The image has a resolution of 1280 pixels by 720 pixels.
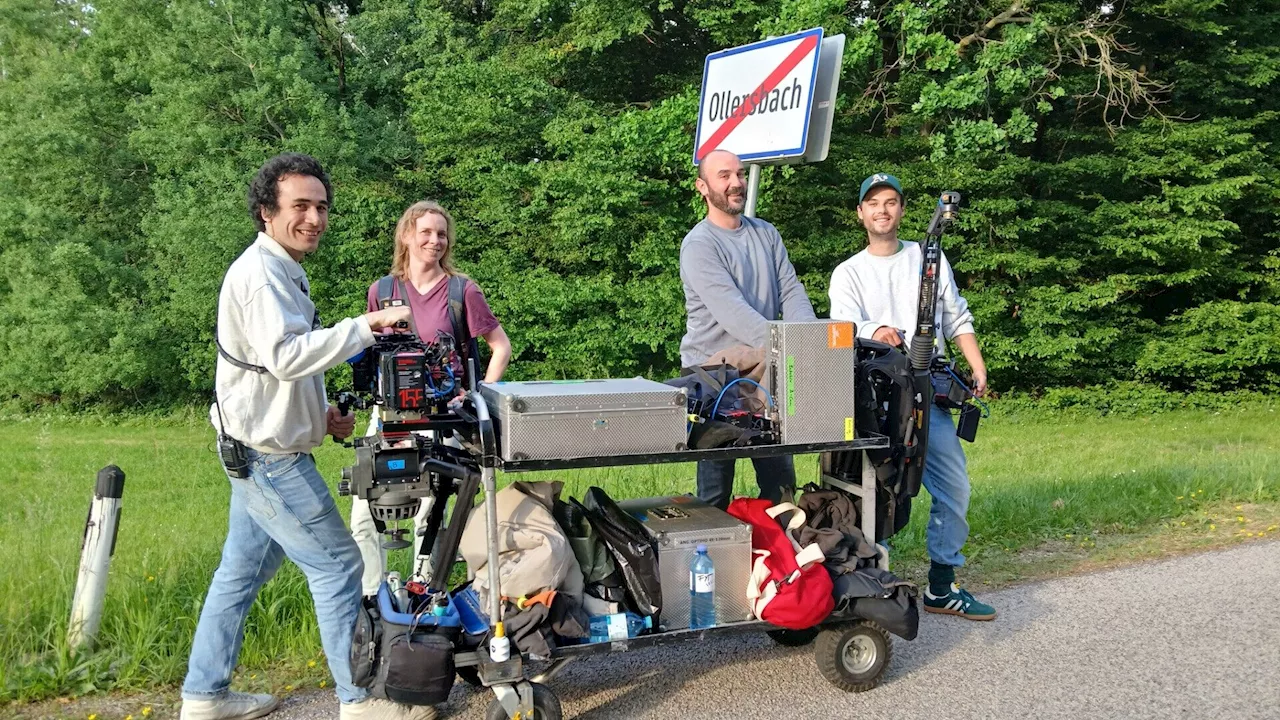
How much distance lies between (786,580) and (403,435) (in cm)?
170

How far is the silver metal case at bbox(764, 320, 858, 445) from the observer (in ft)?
13.2

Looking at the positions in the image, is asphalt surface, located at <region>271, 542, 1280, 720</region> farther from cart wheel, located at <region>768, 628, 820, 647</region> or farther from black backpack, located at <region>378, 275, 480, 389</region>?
black backpack, located at <region>378, 275, 480, 389</region>

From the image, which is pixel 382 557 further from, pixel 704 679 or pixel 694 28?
pixel 694 28

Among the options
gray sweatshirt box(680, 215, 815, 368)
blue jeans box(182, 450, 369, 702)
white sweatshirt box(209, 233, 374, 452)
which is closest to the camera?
white sweatshirt box(209, 233, 374, 452)

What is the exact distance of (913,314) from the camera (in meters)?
5.02

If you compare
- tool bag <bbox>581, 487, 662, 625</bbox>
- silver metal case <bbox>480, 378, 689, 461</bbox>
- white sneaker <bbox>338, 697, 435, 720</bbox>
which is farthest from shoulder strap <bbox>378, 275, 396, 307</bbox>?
white sneaker <bbox>338, 697, 435, 720</bbox>

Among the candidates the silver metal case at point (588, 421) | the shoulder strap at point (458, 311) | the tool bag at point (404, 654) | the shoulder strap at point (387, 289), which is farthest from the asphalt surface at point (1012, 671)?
the shoulder strap at point (387, 289)

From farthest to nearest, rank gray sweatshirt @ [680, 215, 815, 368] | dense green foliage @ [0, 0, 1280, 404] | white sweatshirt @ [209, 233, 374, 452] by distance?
1. dense green foliage @ [0, 0, 1280, 404]
2. gray sweatshirt @ [680, 215, 815, 368]
3. white sweatshirt @ [209, 233, 374, 452]

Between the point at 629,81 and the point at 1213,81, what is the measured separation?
11.4 metres

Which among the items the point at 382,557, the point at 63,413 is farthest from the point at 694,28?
the point at 382,557

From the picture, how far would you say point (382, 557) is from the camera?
192 inches

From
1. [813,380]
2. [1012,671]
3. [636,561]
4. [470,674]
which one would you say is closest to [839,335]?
[813,380]

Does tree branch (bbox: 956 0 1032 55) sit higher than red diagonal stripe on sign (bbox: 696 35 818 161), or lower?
higher

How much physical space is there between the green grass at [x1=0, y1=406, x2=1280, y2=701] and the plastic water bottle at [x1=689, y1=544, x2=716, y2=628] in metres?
1.70
